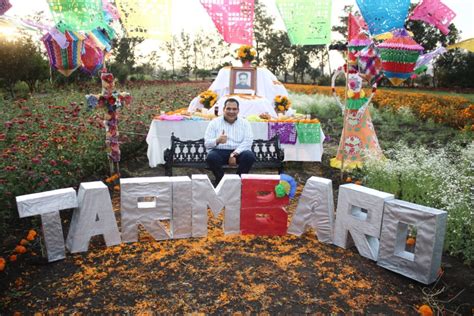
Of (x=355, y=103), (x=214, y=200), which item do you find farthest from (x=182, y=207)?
(x=355, y=103)

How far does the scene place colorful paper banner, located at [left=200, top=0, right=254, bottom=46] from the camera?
6.25 metres

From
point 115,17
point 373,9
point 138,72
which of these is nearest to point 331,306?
point 373,9

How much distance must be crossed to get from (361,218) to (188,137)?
12.5ft

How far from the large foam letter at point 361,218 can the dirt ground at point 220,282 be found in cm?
11

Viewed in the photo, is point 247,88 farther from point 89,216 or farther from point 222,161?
point 89,216

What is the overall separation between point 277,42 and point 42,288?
42401 millimetres

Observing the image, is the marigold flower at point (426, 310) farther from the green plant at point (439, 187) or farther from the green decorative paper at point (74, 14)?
the green decorative paper at point (74, 14)

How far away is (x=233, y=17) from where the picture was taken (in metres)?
6.38

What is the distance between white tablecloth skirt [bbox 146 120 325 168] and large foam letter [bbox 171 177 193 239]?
287 cm

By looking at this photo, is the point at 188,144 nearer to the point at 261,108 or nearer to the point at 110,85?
the point at 110,85

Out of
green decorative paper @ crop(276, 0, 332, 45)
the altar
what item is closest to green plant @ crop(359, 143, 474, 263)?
green decorative paper @ crop(276, 0, 332, 45)

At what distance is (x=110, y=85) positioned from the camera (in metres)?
4.67

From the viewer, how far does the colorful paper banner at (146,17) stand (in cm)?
499

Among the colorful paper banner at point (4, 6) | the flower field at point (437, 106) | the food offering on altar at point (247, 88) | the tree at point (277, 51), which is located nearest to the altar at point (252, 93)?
the food offering on altar at point (247, 88)
